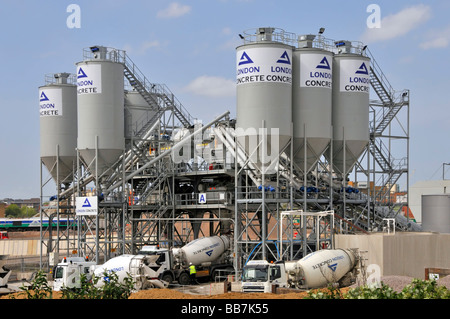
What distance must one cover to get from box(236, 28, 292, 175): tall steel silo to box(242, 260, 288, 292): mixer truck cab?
12.2 meters

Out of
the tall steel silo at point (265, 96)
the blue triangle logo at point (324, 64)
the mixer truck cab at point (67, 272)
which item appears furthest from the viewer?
the blue triangle logo at point (324, 64)

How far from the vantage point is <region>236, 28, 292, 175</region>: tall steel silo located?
4409 centimetres

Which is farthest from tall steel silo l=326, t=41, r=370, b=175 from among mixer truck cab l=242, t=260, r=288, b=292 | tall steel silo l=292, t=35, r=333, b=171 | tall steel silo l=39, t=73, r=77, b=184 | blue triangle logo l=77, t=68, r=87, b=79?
tall steel silo l=39, t=73, r=77, b=184

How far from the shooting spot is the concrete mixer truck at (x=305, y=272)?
108 feet

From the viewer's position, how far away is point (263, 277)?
3288 centimetres

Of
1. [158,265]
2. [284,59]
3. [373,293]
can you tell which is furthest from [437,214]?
[373,293]

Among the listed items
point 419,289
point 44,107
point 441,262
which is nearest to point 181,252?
point 441,262

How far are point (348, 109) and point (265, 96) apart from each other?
343 inches

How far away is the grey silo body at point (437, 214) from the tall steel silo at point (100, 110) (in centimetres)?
3281

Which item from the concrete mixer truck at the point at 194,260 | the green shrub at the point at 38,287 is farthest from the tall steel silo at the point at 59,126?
the green shrub at the point at 38,287

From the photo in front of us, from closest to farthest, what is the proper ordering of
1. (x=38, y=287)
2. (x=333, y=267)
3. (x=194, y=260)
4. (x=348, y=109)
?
(x=38, y=287), (x=333, y=267), (x=194, y=260), (x=348, y=109)

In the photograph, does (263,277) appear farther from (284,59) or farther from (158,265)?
(284,59)

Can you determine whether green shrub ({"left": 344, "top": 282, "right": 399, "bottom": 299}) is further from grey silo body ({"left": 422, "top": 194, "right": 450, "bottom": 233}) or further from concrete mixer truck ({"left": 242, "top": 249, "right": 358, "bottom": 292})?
grey silo body ({"left": 422, "top": 194, "right": 450, "bottom": 233})

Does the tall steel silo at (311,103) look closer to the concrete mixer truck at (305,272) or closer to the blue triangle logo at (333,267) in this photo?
the concrete mixer truck at (305,272)
